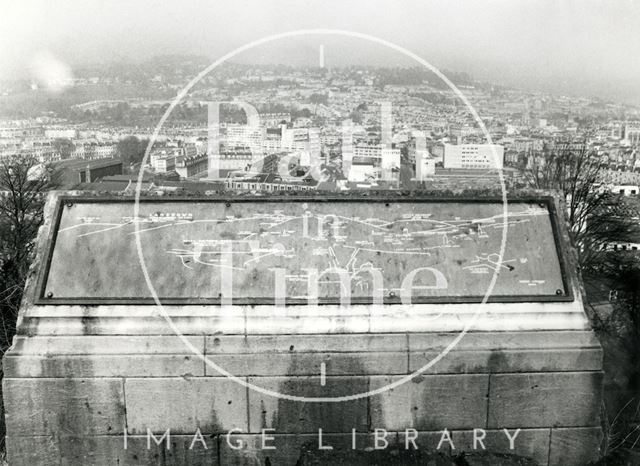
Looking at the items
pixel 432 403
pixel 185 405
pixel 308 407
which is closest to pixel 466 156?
pixel 432 403

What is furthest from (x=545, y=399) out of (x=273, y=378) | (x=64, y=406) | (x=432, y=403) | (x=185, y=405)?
(x=64, y=406)

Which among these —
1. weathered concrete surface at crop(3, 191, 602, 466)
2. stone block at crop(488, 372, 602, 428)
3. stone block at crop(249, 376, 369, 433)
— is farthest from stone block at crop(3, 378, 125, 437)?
stone block at crop(488, 372, 602, 428)

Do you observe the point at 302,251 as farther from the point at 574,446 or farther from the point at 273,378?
the point at 574,446

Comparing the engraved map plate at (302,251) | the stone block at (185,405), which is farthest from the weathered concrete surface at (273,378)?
the engraved map plate at (302,251)

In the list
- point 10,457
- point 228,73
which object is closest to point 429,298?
point 10,457

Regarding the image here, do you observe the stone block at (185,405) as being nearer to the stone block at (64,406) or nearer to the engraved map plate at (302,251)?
the stone block at (64,406)

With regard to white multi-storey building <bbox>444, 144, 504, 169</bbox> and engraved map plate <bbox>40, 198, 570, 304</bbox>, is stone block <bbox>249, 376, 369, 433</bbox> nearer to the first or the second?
engraved map plate <bbox>40, 198, 570, 304</bbox>

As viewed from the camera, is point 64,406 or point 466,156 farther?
point 466,156

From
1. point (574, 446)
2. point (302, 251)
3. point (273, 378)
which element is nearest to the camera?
point (273, 378)

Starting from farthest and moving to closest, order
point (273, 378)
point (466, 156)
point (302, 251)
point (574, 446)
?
point (466, 156)
point (302, 251)
point (574, 446)
point (273, 378)

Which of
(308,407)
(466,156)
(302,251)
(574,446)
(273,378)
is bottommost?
(466,156)

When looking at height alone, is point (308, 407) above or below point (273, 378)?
below
